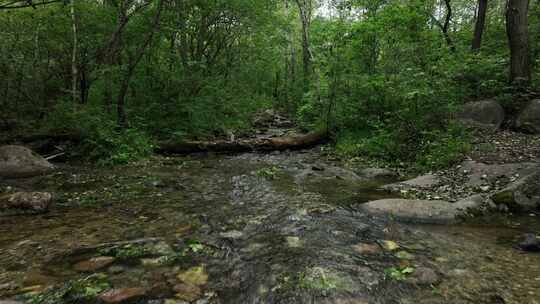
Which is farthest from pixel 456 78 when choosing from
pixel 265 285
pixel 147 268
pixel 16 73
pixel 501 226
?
pixel 16 73

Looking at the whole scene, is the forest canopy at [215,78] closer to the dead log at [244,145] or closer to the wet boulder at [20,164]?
the dead log at [244,145]

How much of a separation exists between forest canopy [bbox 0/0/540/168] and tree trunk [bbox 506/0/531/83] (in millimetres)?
30

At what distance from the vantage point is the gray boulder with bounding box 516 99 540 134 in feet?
Result: 24.6

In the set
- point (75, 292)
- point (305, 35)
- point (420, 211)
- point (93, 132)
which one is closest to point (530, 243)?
point (420, 211)

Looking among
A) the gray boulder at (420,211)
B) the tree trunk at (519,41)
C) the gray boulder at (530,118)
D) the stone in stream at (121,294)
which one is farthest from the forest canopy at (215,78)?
the stone in stream at (121,294)

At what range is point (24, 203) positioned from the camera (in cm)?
467

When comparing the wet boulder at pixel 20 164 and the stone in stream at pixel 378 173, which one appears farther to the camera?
the stone in stream at pixel 378 173

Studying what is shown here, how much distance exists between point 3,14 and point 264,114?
1669 cm

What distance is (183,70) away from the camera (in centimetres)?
1316

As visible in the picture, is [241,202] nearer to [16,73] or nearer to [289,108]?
[16,73]

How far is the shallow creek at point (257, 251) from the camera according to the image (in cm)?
265

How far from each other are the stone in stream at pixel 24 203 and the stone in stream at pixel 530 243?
22.4ft

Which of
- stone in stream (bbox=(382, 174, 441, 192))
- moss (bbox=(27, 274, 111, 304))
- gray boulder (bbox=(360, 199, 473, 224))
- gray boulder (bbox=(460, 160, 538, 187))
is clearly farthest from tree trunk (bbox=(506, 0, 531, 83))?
moss (bbox=(27, 274, 111, 304))

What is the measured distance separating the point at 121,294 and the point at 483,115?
992cm
